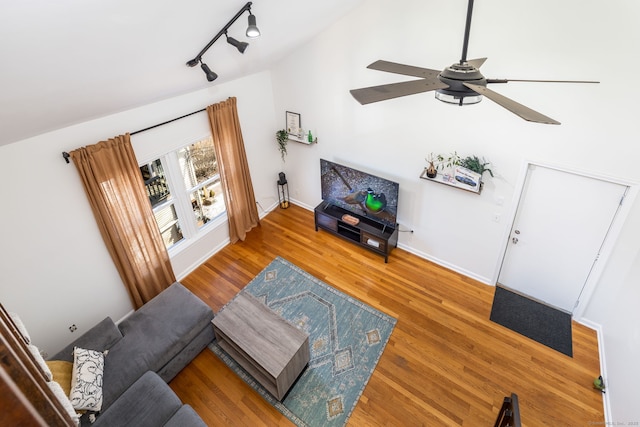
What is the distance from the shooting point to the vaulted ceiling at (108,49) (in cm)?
176

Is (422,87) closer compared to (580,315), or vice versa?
(422,87)

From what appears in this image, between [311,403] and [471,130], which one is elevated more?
[471,130]

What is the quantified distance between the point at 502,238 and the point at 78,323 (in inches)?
198

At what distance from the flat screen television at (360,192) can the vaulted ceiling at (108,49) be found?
1955mm

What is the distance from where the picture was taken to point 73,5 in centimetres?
168

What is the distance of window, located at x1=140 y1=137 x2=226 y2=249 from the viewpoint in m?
4.51

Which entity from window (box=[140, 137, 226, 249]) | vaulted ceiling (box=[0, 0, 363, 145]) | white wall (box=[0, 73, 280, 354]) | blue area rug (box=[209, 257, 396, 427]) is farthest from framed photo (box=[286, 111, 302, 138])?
blue area rug (box=[209, 257, 396, 427])

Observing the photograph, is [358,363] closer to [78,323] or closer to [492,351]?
[492,351]

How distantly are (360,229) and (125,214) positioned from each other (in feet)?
9.95

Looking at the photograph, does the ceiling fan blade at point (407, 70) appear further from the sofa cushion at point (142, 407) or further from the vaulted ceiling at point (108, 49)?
the sofa cushion at point (142, 407)

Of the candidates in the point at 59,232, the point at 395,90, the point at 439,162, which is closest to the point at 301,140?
the point at 439,162

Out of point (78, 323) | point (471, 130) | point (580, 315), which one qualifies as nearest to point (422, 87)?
point (471, 130)

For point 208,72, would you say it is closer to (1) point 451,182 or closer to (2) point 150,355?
(2) point 150,355

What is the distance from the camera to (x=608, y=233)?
3.74m
